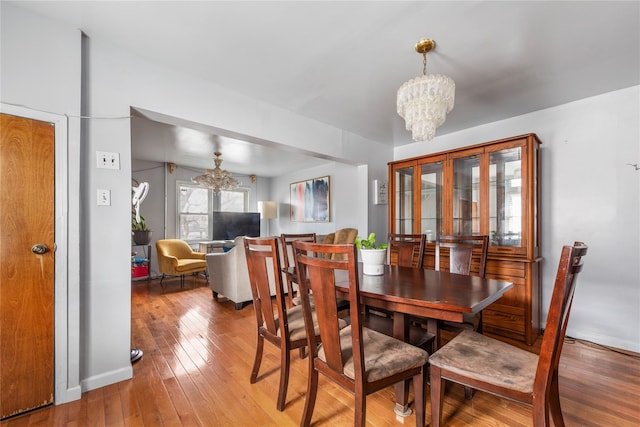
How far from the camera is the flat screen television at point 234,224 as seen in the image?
6102 millimetres

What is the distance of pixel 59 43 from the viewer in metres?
1.76

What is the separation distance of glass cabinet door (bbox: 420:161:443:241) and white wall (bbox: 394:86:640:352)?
100 cm

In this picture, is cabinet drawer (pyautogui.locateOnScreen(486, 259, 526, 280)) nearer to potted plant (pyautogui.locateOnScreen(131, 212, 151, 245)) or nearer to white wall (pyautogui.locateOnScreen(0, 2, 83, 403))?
white wall (pyautogui.locateOnScreen(0, 2, 83, 403))

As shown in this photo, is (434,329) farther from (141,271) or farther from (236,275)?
(141,271)

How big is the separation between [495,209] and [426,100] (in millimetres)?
1713

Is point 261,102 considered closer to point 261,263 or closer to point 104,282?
point 261,263

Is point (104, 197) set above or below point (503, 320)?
above

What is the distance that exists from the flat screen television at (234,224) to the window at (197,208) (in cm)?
36

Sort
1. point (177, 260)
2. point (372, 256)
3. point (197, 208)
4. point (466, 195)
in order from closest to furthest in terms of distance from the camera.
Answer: point (372, 256), point (466, 195), point (177, 260), point (197, 208)

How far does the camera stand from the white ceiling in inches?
64.4

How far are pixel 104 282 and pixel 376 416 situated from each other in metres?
1.95

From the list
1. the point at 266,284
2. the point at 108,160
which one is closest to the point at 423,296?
the point at 266,284

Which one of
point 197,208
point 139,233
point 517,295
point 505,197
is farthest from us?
point 197,208

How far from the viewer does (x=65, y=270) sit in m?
1.74
